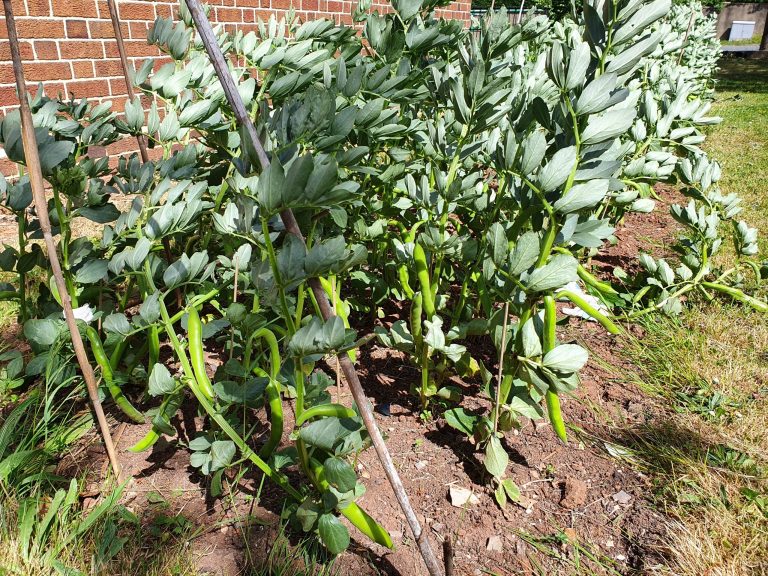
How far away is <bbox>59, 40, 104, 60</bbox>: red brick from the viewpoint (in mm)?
3805

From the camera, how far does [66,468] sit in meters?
→ 1.47

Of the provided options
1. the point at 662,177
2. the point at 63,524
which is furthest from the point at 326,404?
the point at 662,177

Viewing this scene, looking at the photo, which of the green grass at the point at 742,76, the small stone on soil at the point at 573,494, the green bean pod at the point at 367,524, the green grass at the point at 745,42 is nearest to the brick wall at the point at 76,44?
the small stone on soil at the point at 573,494

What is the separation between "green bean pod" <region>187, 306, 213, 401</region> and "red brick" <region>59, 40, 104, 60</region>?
10.9ft

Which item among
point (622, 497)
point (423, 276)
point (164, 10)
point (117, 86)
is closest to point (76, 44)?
point (117, 86)

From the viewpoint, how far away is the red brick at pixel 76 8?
3.69 m

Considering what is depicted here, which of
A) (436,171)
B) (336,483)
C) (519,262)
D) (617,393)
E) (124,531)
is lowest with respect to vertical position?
(617,393)

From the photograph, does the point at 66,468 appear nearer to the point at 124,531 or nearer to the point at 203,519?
the point at 124,531

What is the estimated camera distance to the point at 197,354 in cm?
132

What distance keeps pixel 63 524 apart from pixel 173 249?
0.93 metres

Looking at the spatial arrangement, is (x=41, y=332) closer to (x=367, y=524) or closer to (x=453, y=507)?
(x=367, y=524)

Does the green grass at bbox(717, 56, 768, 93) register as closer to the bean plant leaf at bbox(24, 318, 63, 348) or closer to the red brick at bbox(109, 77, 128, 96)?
the red brick at bbox(109, 77, 128, 96)

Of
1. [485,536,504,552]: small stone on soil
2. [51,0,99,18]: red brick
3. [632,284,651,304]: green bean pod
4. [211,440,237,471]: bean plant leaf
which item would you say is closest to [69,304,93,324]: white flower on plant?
[211,440,237,471]: bean plant leaf

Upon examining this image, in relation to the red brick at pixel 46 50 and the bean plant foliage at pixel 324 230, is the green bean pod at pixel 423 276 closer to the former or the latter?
the bean plant foliage at pixel 324 230
